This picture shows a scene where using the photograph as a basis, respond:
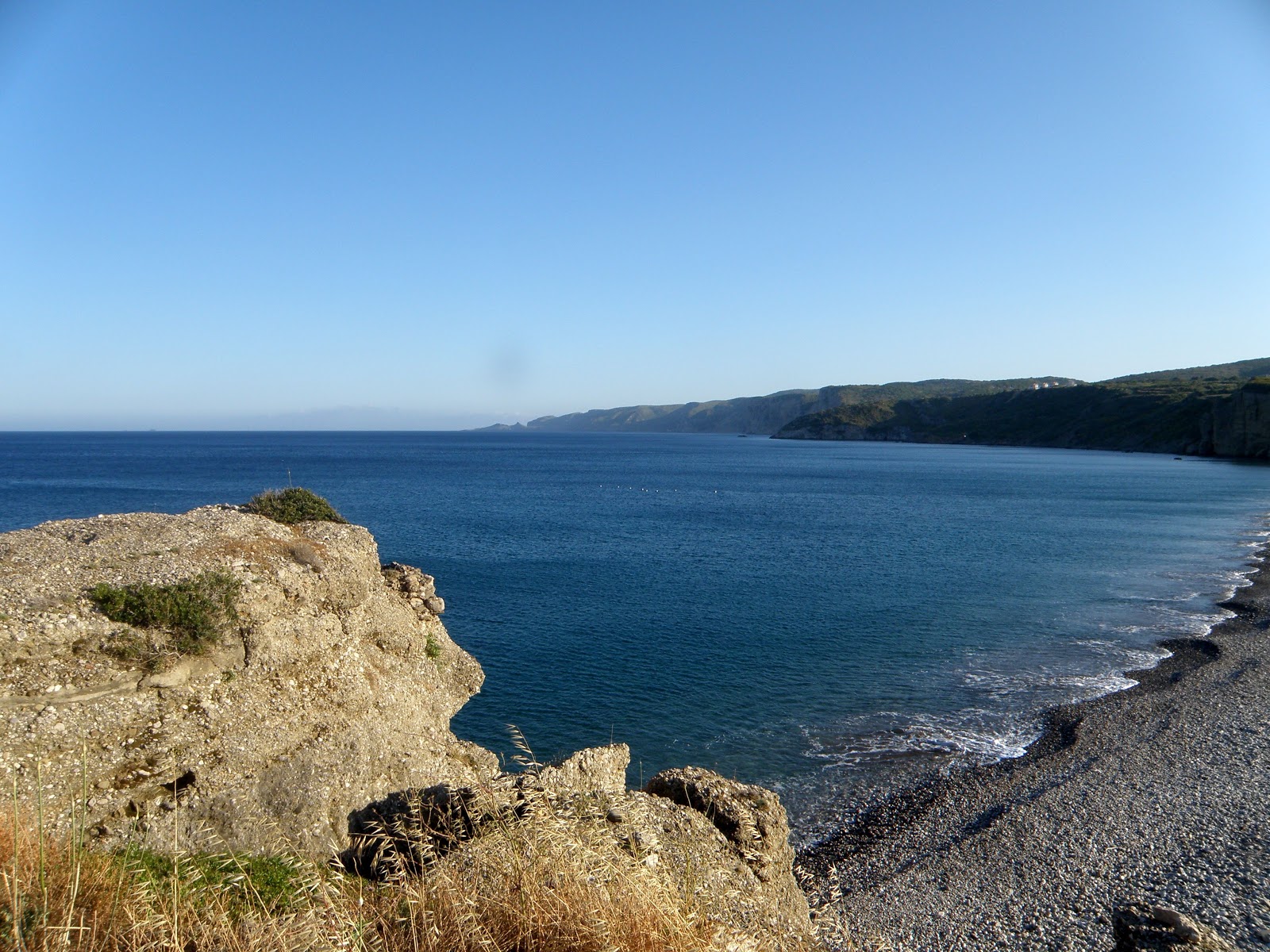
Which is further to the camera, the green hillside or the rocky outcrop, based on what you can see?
the green hillside

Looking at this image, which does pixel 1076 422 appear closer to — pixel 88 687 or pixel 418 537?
pixel 418 537

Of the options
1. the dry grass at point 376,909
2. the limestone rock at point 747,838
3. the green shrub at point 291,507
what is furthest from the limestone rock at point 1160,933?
the green shrub at point 291,507

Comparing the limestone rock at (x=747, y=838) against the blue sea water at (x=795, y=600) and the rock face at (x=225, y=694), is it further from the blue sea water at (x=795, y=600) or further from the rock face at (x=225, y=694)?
the blue sea water at (x=795, y=600)

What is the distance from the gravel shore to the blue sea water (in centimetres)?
149

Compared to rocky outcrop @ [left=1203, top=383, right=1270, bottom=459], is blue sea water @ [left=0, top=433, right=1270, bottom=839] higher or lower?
lower

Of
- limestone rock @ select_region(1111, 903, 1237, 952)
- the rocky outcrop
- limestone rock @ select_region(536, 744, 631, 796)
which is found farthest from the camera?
the rocky outcrop

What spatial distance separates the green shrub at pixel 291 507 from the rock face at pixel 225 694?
2.91ft

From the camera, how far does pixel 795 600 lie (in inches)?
1438

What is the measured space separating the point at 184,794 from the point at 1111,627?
3423cm

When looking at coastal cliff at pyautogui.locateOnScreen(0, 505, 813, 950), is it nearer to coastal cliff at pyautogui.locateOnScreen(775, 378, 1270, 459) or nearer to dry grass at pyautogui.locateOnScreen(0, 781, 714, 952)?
dry grass at pyautogui.locateOnScreen(0, 781, 714, 952)

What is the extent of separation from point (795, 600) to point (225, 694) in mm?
28484

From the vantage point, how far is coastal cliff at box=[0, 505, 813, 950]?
841 centimetres

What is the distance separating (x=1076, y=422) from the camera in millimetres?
179375

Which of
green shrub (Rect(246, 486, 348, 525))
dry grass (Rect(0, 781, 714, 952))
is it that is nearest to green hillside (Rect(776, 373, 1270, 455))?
green shrub (Rect(246, 486, 348, 525))
